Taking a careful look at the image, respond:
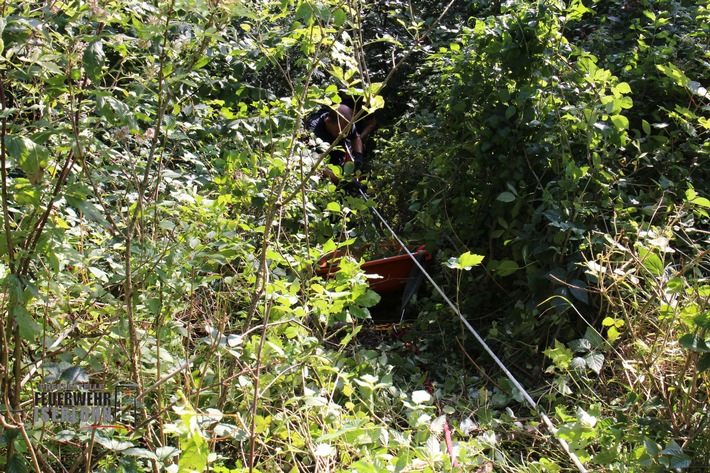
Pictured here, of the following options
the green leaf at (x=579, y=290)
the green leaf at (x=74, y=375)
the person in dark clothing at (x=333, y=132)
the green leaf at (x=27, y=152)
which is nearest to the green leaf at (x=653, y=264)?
the green leaf at (x=579, y=290)

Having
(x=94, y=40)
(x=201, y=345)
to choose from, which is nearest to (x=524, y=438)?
(x=201, y=345)

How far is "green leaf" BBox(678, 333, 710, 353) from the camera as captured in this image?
2264mm

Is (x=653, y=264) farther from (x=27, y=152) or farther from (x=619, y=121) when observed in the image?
(x=27, y=152)

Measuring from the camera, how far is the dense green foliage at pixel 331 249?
6.70 ft

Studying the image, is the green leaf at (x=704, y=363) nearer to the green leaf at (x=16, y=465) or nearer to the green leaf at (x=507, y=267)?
the green leaf at (x=507, y=267)

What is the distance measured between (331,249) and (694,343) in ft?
4.25

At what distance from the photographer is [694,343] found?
229 cm

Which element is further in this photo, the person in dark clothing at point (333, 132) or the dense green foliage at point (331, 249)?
the person in dark clothing at point (333, 132)

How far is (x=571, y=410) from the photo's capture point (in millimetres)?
3258

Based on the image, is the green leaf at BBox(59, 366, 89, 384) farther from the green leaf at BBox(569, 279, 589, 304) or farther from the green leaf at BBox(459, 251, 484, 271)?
the green leaf at BBox(569, 279, 589, 304)

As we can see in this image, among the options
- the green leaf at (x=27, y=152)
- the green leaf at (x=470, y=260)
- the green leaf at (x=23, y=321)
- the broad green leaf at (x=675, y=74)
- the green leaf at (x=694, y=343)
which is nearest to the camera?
the green leaf at (x=27, y=152)

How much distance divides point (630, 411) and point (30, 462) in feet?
7.11

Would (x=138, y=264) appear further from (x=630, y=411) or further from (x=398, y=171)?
(x=398, y=171)

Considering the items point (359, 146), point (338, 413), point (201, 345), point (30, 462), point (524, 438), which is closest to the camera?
point (30, 462)
